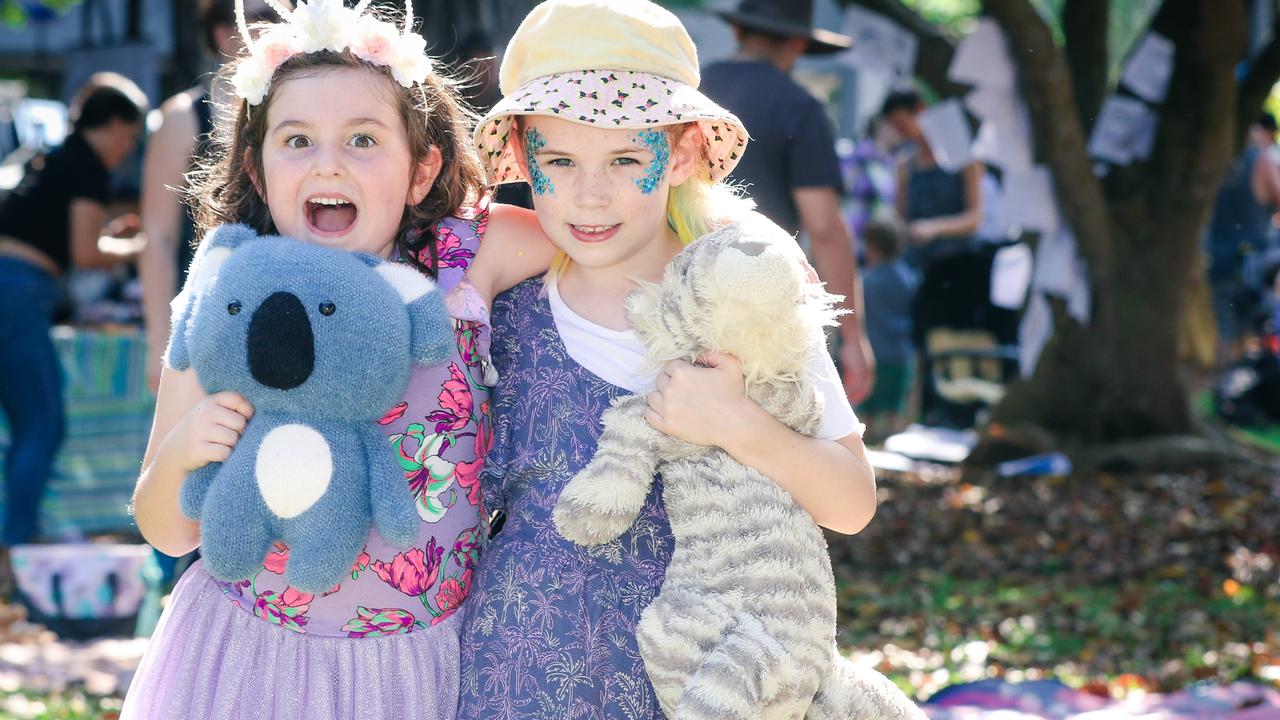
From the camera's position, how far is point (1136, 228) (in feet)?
24.2

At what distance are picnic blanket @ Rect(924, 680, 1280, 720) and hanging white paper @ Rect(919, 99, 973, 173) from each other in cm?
404

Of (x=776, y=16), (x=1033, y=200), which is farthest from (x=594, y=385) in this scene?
(x=1033, y=200)

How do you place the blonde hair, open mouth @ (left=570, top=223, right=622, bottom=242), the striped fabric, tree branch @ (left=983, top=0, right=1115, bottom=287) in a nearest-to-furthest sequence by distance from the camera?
open mouth @ (left=570, top=223, right=622, bottom=242) < the blonde hair < the striped fabric < tree branch @ (left=983, top=0, right=1115, bottom=287)

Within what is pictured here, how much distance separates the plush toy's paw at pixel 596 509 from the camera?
1.92m

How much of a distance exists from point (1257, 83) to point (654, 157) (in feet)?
20.1

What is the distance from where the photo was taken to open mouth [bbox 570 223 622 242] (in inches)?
81.7

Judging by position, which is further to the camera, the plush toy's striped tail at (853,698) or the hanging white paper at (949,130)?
the hanging white paper at (949,130)

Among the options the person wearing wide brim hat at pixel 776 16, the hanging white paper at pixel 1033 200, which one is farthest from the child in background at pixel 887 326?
the person wearing wide brim hat at pixel 776 16

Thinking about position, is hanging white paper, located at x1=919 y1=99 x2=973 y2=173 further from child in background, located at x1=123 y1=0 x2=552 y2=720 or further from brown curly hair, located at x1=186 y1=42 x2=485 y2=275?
child in background, located at x1=123 y1=0 x2=552 y2=720

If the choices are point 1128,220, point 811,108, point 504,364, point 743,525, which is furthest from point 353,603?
point 1128,220

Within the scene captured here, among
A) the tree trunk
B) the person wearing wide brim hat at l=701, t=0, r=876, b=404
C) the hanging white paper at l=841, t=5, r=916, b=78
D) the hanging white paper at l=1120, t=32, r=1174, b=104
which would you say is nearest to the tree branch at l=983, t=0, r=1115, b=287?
the tree trunk

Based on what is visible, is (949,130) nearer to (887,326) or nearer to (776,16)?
(887,326)

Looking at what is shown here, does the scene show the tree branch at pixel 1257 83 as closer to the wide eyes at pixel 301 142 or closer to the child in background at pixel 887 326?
the child in background at pixel 887 326

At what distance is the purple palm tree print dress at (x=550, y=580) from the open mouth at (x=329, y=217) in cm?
32
